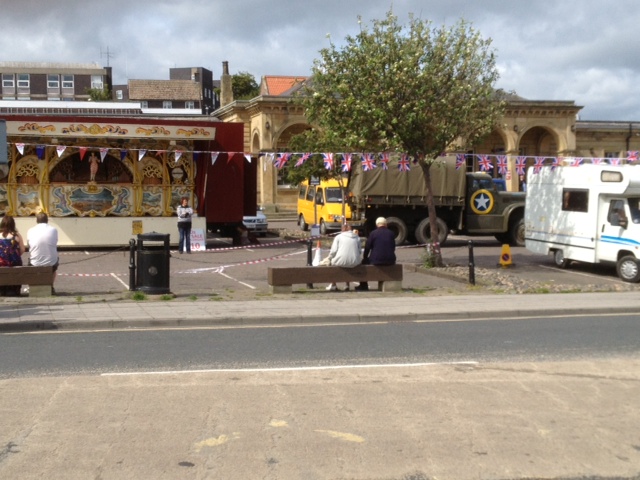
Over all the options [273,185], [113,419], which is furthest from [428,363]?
[273,185]

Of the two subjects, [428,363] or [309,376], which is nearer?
[309,376]

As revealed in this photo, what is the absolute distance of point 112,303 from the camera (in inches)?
573

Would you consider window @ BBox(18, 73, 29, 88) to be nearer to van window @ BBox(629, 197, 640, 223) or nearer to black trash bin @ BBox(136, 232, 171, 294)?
black trash bin @ BBox(136, 232, 171, 294)

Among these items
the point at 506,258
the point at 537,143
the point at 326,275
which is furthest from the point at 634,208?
the point at 537,143

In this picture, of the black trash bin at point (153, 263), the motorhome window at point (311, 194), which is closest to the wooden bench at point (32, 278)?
the black trash bin at point (153, 263)

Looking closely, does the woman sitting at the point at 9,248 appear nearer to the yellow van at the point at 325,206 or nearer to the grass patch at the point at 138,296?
the grass patch at the point at 138,296

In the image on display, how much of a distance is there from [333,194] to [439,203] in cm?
537

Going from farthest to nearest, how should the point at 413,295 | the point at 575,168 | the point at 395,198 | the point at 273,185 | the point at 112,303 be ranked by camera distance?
1. the point at 273,185
2. the point at 395,198
3. the point at 575,168
4. the point at 413,295
5. the point at 112,303

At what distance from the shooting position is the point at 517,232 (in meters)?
28.0

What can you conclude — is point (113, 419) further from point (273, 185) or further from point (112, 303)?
point (273, 185)

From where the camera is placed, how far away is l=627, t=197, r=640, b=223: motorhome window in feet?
62.3

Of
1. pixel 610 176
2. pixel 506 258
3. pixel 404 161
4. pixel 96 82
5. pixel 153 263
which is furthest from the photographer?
pixel 96 82

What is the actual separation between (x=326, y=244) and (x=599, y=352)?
1722 centimetres

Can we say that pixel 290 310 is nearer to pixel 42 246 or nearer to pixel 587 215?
pixel 42 246
